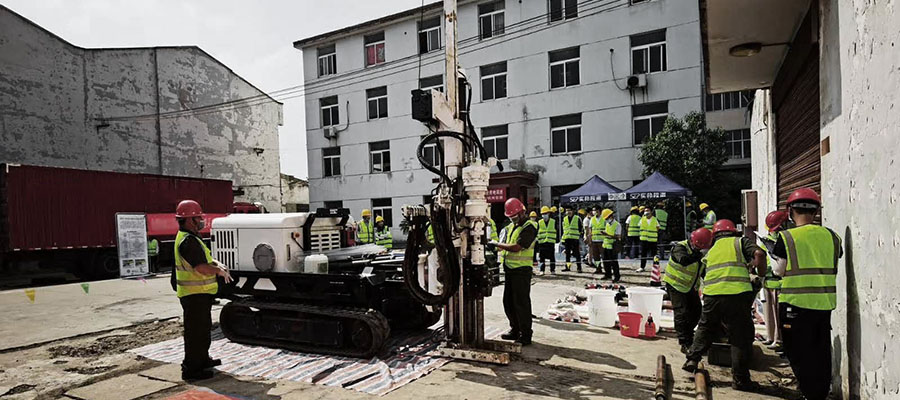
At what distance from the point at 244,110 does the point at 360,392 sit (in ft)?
93.5

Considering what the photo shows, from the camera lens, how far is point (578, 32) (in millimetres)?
20484

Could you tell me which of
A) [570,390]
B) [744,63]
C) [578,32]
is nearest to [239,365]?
[570,390]

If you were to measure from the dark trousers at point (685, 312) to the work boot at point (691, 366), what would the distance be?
0.65 metres

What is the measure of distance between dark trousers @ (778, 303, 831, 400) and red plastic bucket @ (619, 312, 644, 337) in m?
2.66

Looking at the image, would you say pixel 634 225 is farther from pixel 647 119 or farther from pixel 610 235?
pixel 647 119

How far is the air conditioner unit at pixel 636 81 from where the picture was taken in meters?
19.0

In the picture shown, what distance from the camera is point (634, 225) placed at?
14.1 metres

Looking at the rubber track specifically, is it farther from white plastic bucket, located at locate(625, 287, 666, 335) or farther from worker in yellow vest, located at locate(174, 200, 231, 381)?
white plastic bucket, located at locate(625, 287, 666, 335)

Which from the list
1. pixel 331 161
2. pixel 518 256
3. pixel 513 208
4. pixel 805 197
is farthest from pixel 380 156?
pixel 805 197

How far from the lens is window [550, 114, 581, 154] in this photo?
20.9 meters

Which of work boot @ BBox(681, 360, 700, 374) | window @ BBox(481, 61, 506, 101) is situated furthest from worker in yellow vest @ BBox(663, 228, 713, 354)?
window @ BBox(481, 61, 506, 101)

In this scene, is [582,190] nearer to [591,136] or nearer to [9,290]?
[591,136]

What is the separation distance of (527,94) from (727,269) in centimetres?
1764

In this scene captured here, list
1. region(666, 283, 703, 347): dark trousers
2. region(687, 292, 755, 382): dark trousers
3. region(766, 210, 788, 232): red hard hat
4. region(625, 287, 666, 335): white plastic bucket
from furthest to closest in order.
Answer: region(625, 287, 666, 335): white plastic bucket < region(666, 283, 703, 347): dark trousers < region(766, 210, 788, 232): red hard hat < region(687, 292, 755, 382): dark trousers
